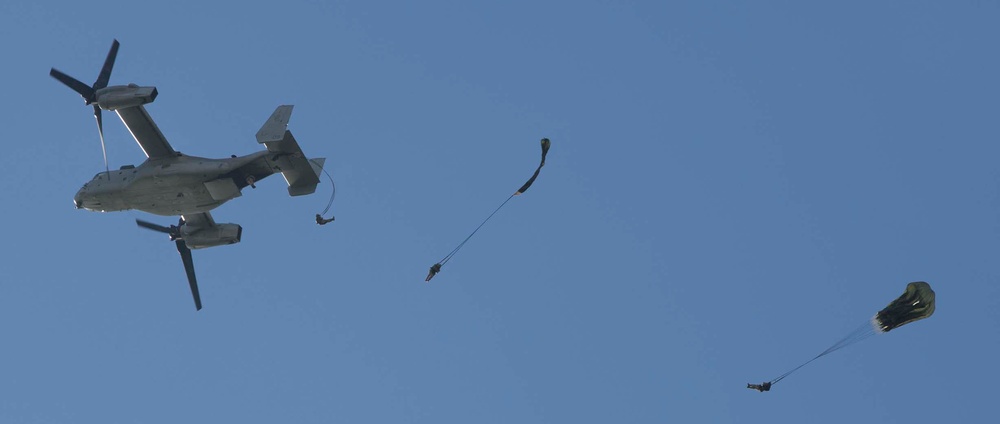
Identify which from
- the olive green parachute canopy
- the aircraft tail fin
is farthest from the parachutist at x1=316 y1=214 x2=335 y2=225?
the olive green parachute canopy

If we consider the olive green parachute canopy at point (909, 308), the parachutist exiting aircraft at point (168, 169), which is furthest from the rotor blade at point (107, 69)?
the olive green parachute canopy at point (909, 308)

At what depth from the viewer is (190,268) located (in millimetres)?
64688

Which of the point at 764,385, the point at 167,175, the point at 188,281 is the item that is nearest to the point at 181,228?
the point at 188,281

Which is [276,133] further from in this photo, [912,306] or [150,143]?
[912,306]

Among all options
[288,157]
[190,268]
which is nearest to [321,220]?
[288,157]

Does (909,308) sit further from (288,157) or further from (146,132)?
(146,132)

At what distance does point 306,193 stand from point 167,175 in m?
6.00

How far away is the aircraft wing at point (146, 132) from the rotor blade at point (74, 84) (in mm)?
1440

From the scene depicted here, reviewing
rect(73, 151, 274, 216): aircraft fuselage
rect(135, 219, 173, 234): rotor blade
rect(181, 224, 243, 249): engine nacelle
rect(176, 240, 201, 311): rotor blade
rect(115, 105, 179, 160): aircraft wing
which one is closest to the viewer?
rect(73, 151, 274, 216): aircraft fuselage

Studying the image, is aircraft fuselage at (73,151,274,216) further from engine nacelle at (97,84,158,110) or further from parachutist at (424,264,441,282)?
parachutist at (424,264,441,282)

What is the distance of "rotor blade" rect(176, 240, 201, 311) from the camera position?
210 feet

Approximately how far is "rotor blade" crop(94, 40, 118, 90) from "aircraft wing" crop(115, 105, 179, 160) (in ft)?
4.59

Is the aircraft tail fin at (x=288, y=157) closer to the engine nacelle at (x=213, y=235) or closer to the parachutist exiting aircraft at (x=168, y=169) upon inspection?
the parachutist exiting aircraft at (x=168, y=169)

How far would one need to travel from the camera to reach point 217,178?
5450 cm
